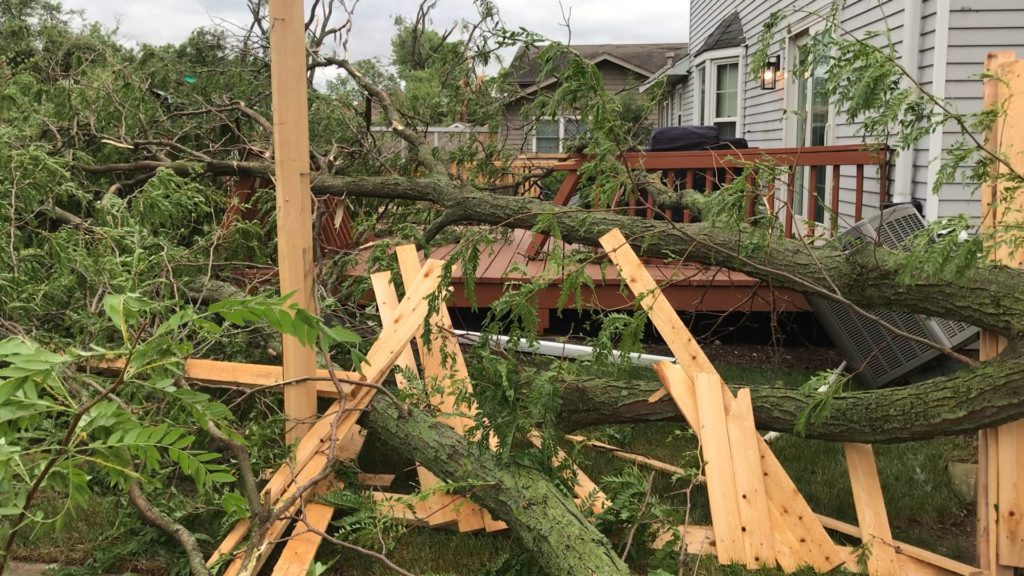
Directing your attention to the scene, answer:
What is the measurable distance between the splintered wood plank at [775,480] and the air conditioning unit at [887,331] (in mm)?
1315

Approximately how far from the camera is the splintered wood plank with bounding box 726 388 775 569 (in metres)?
3.15

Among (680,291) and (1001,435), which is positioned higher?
(680,291)

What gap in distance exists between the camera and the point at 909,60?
22.4 feet

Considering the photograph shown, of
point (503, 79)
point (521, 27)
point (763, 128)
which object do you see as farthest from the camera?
point (763, 128)

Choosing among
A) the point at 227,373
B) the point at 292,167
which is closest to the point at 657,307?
the point at 292,167

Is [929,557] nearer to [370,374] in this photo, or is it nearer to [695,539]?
[695,539]

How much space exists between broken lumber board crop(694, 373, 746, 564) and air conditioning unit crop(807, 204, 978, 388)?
1.44 m

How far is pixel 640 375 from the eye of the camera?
19.2 feet

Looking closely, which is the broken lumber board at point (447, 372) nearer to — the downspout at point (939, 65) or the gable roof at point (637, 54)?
the downspout at point (939, 65)

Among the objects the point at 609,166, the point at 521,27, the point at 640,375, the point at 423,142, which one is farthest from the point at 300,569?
the point at 423,142

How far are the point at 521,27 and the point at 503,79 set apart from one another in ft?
6.48

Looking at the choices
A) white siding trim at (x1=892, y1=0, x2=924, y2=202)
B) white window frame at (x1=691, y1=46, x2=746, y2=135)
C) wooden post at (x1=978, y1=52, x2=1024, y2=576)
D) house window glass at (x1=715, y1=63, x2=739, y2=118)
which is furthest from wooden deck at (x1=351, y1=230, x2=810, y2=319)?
house window glass at (x1=715, y1=63, x2=739, y2=118)

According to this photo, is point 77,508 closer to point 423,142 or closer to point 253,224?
point 253,224

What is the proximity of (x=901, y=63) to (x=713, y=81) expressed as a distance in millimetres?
8602
